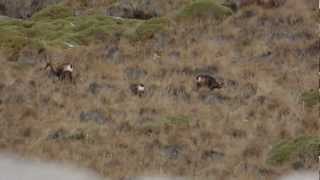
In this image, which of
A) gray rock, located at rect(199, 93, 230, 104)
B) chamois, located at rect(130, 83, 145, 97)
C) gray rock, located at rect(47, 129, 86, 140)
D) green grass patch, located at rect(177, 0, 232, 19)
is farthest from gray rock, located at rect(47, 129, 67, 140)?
green grass patch, located at rect(177, 0, 232, 19)

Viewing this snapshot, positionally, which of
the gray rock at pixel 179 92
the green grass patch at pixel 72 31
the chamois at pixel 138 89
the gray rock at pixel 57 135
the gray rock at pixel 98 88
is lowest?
the green grass patch at pixel 72 31

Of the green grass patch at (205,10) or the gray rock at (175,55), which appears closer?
the gray rock at (175,55)

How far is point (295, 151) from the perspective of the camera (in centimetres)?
1650

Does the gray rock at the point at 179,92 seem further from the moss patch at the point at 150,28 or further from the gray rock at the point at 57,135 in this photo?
the moss patch at the point at 150,28

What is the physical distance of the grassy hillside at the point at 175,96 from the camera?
17203mm

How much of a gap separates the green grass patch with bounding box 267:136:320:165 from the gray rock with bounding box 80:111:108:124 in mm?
6124

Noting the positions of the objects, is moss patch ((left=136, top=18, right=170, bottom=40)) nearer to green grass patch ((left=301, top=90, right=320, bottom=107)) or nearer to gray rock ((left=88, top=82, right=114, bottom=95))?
gray rock ((left=88, top=82, right=114, bottom=95))

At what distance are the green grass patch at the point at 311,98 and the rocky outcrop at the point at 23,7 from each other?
35.6 m

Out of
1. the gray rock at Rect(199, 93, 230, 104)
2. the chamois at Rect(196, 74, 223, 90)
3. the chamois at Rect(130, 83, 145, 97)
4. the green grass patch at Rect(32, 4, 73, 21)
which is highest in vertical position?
the chamois at Rect(196, 74, 223, 90)

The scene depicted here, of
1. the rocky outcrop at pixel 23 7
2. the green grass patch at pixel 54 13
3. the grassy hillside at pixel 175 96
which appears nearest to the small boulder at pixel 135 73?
the grassy hillside at pixel 175 96

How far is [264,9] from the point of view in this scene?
33.6 meters

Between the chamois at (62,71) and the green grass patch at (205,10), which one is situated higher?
the green grass patch at (205,10)

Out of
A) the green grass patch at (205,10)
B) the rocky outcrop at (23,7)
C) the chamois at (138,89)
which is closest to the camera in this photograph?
the chamois at (138,89)

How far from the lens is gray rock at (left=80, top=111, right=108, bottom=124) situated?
68.1 feet
